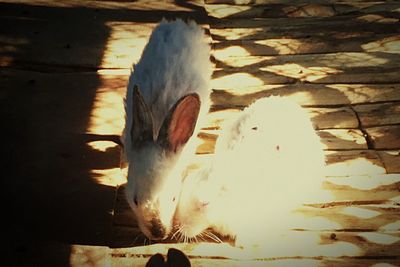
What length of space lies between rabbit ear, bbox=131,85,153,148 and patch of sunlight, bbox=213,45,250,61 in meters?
2.60

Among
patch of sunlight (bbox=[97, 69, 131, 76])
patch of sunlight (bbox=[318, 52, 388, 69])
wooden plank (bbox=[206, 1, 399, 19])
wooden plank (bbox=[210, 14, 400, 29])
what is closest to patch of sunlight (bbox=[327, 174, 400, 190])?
patch of sunlight (bbox=[318, 52, 388, 69])

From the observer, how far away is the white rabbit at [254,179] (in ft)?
10.1

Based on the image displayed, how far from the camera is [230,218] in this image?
3.17 m

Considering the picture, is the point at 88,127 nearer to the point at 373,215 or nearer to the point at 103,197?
the point at 103,197

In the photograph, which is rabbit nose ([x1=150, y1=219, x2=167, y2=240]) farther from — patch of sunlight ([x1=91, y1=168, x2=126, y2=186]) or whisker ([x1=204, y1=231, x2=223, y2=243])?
patch of sunlight ([x1=91, y1=168, x2=126, y2=186])

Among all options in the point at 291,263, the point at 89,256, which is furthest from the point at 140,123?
the point at 291,263

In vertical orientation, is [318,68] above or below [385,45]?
below

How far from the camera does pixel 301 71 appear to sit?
5.14 metres

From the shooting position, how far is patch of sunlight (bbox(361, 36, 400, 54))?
18.0 feet

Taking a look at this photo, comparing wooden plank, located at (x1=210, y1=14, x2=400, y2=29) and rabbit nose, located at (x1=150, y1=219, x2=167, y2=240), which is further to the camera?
wooden plank, located at (x1=210, y1=14, x2=400, y2=29)

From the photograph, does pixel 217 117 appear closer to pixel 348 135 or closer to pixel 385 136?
pixel 348 135

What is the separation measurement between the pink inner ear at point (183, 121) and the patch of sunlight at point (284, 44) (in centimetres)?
286

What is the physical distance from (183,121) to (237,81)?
2.13 metres

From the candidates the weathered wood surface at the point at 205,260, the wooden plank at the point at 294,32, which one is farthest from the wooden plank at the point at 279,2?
the weathered wood surface at the point at 205,260
